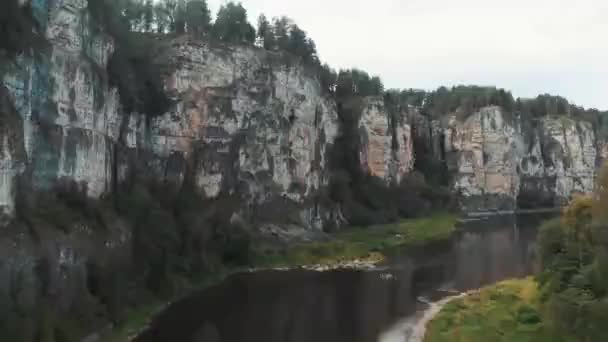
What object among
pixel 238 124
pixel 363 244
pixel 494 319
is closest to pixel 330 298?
pixel 494 319

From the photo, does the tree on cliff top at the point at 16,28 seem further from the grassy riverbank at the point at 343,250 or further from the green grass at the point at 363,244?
the green grass at the point at 363,244

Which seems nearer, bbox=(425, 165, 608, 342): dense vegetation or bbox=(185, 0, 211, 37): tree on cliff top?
bbox=(425, 165, 608, 342): dense vegetation

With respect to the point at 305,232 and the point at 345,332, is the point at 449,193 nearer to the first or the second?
the point at 305,232

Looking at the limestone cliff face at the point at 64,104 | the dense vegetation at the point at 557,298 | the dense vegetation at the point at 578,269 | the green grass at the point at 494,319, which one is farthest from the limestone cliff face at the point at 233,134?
the dense vegetation at the point at 578,269

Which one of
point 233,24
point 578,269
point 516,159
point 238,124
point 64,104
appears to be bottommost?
point 578,269

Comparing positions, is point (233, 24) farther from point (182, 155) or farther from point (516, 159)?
point (516, 159)

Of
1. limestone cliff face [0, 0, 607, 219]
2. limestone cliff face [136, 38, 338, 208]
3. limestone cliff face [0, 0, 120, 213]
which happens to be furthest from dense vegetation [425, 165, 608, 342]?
limestone cliff face [136, 38, 338, 208]

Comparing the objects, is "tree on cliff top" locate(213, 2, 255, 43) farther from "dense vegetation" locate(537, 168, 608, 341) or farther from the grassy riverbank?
"dense vegetation" locate(537, 168, 608, 341)
